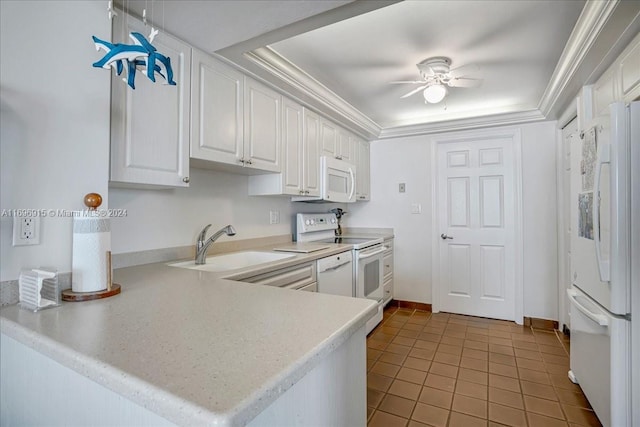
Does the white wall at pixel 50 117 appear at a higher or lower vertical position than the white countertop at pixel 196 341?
higher

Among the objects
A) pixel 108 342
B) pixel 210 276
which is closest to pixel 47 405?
pixel 108 342

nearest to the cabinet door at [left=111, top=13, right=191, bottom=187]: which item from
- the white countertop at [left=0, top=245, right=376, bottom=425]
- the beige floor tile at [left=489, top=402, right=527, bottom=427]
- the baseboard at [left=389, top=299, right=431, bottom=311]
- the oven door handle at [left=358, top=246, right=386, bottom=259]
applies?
the white countertop at [left=0, top=245, right=376, bottom=425]

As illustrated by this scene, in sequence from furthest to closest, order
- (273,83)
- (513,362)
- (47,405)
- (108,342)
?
(513,362) < (273,83) < (47,405) < (108,342)

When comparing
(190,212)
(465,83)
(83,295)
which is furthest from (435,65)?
(83,295)

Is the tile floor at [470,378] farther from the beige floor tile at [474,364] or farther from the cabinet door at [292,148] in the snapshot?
the cabinet door at [292,148]

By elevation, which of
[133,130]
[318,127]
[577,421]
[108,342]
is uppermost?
[318,127]

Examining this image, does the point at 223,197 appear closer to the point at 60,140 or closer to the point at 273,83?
the point at 273,83

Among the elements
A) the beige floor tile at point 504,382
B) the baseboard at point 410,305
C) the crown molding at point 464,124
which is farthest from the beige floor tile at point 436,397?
the crown molding at point 464,124

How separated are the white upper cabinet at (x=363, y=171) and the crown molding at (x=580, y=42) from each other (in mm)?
1903

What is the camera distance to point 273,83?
2.26m

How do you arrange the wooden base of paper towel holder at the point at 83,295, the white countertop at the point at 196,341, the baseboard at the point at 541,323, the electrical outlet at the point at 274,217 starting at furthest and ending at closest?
1. the baseboard at the point at 541,323
2. the electrical outlet at the point at 274,217
3. the wooden base of paper towel holder at the point at 83,295
4. the white countertop at the point at 196,341

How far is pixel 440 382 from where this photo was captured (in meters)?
2.14

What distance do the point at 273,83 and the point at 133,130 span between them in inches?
44.6

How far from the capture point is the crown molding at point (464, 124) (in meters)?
3.21
